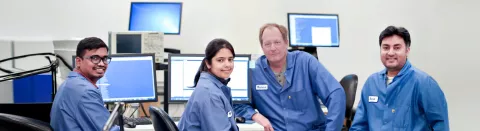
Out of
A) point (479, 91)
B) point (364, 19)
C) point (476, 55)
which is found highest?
point (364, 19)

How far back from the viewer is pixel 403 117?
243cm

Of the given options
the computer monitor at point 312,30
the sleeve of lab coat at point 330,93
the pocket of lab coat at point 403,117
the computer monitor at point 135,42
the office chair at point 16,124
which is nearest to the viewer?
the office chair at point 16,124

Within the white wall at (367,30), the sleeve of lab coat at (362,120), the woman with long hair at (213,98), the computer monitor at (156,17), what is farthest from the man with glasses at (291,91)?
the white wall at (367,30)

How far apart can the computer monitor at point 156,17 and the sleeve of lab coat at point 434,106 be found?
9.55 feet

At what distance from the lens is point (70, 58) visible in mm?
3562

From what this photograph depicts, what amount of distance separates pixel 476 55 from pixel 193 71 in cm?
343

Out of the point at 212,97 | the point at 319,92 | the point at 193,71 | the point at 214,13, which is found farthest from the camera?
the point at 214,13

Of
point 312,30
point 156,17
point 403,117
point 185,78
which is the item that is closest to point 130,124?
point 185,78

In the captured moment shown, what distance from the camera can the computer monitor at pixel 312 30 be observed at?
4816mm

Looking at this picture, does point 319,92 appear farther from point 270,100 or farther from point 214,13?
point 214,13

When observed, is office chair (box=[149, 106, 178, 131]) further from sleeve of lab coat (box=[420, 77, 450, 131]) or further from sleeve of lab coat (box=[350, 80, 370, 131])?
sleeve of lab coat (box=[420, 77, 450, 131])

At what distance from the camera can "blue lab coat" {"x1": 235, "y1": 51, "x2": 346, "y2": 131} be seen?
2978 mm

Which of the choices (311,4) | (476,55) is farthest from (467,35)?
(311,4)

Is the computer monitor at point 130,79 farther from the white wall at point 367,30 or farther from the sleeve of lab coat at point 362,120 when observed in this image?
the white wall at point 367,30
